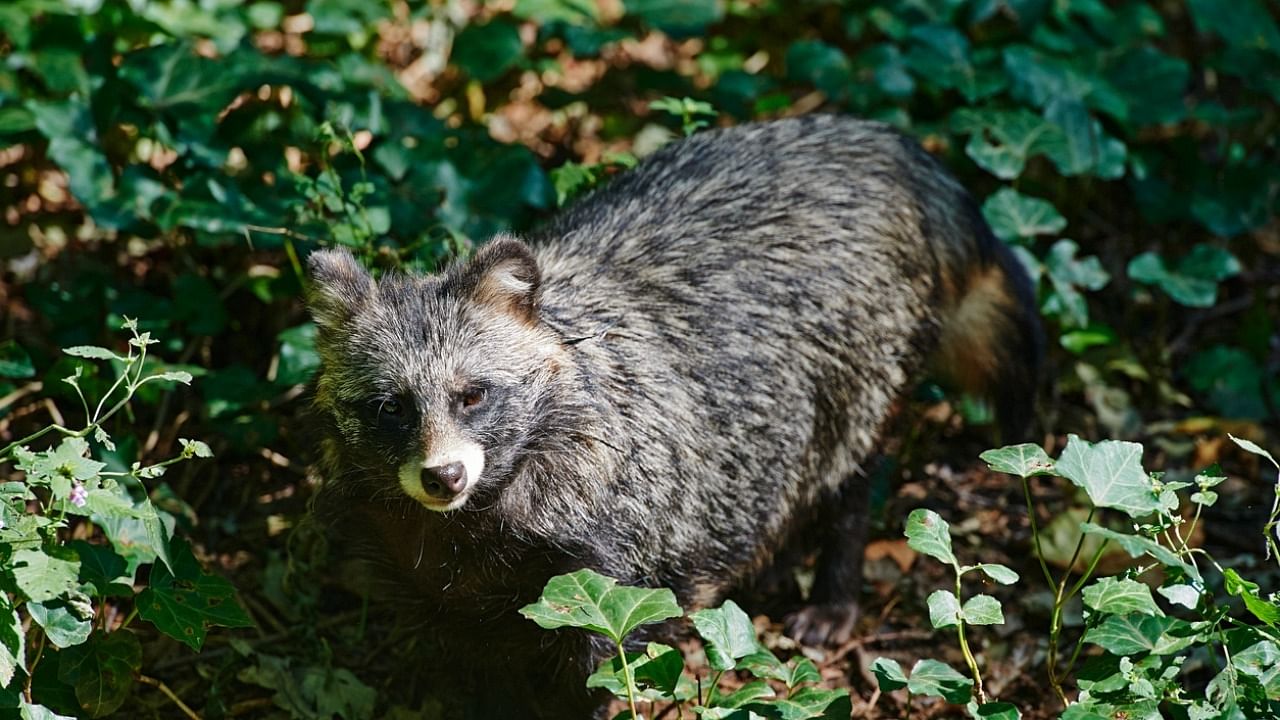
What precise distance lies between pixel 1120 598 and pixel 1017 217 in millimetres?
2911

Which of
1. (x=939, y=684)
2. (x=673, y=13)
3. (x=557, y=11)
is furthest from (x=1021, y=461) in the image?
(x=557, y=11)

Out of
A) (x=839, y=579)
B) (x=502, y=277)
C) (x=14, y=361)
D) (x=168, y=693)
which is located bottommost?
(x=839, y=579)

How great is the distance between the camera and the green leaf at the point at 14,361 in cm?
587

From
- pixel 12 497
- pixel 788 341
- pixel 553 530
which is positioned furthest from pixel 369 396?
pixel 788 341

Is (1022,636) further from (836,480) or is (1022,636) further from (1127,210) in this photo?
(1127,210)

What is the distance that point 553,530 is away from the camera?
4.86 m

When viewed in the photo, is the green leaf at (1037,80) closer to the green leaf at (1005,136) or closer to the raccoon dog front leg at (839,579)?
the green leaf at (1005,136)

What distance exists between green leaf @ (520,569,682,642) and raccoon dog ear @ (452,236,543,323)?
3.36 ft

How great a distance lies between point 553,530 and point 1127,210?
16.0ft

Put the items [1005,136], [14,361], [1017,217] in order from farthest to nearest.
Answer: [1005,136] < [1017,217] < [14,361]

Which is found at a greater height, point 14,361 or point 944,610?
point 944,610

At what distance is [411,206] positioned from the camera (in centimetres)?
641

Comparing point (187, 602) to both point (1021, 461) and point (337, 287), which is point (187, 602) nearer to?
point (337, 287)

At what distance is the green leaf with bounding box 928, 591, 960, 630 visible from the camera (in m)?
4.20
